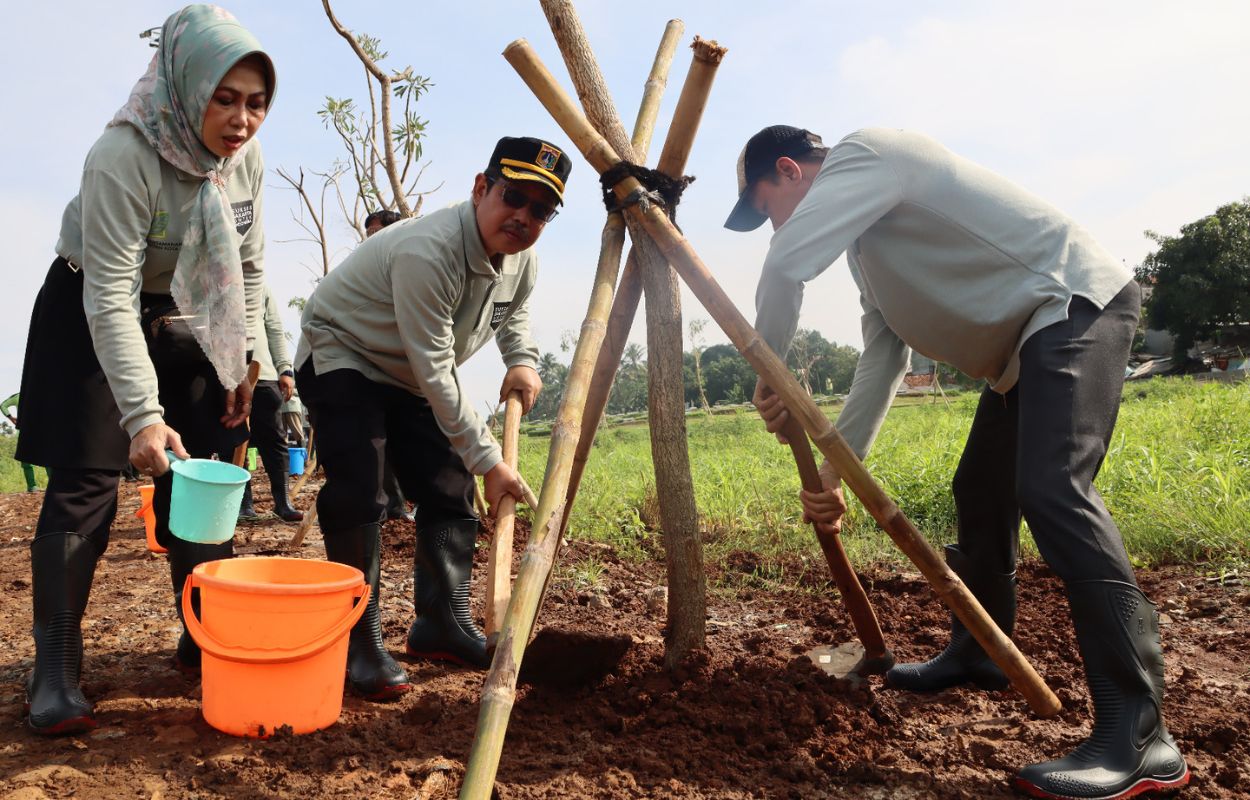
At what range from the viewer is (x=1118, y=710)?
6.01 ft

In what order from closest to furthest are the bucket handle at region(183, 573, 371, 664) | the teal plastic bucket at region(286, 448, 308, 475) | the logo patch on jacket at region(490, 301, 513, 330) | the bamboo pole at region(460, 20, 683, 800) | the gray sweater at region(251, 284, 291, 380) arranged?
1. the bamboo pole at region(460, 20, 683, 800)
2. the bucket handle at region(183, 573, 371, 664)
3. the logo patch on jacket at region(490, 301, 513, 330)
4. the gray sweater at region(251, 284, 291, 380)
5. the teal plastic bucket at region(286, 448, 308, 475)

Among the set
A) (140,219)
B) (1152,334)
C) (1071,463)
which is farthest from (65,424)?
(1152,334)

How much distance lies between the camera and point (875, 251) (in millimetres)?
2199

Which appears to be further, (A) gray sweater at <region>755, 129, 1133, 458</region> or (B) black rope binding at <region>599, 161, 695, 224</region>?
(B) black rope binding at <region>599, 161, 695, 224</region>

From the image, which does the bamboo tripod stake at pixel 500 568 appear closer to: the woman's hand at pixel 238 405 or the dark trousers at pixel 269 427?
the woman's hand at pixel 238 405

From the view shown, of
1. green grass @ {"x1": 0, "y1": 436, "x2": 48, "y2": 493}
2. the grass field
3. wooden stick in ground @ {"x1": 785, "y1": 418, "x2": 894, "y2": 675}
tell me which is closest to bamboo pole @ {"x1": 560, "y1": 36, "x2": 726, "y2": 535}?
wooden stick in ground @ {"x1": 785, "y1": 418, "x2": 894, "y2": 675}

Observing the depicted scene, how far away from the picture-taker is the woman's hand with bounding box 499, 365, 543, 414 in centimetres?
305

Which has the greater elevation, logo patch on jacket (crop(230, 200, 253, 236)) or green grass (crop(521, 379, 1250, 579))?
logo patch on jacket (crop(230, 200, 253, 236))

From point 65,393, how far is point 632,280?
1.57m

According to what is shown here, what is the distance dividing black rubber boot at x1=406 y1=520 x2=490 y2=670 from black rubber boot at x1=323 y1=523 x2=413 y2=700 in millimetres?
227

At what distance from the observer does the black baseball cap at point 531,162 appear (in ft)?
7.71

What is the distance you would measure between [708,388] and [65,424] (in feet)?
155

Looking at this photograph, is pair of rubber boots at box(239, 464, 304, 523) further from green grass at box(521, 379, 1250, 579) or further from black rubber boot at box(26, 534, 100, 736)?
black rubber boot at box(26, 534, 100, 736)

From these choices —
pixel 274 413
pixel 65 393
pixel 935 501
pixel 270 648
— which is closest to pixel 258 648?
pixel 270 648
